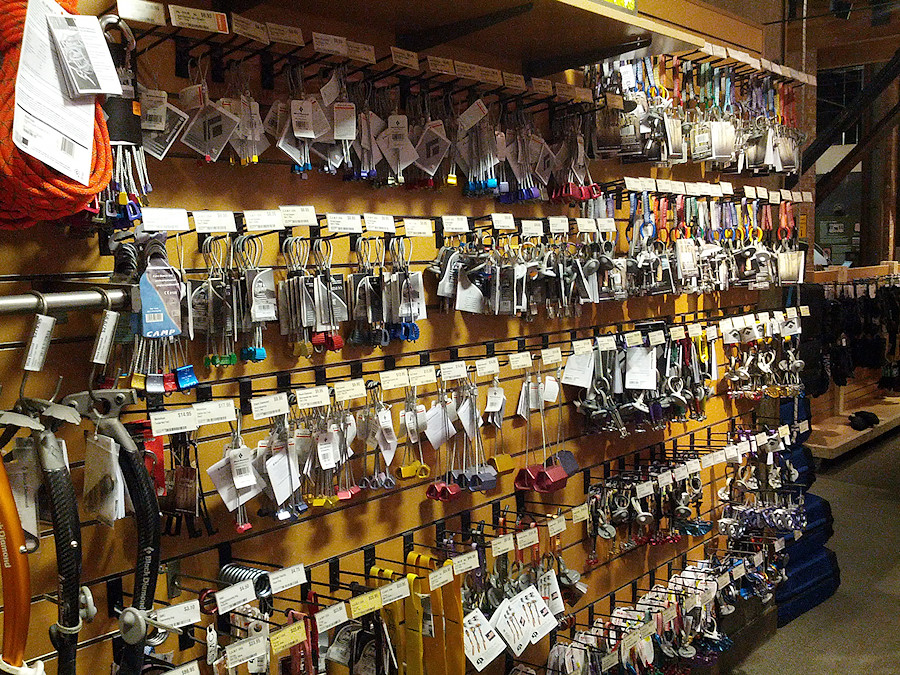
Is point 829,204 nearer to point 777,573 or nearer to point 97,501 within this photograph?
point 777,573

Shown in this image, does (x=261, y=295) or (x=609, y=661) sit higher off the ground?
(x=261, y=295)

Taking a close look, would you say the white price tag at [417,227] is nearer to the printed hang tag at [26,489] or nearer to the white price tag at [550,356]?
the white price tag at [550,356]

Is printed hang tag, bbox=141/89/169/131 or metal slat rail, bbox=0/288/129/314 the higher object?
printed hang tag, bbox=141/89/169/131

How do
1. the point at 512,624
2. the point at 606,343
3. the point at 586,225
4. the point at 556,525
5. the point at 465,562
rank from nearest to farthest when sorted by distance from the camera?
the point at 465,562 → the point at 512,624 → the point at 556,525 → the point at 586,225 → the point at 606,343

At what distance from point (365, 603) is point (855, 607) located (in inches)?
139

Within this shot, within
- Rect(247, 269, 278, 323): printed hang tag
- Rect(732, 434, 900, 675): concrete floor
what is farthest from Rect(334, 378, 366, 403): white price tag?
Rect(732, 434, 900, 675): concrete floor

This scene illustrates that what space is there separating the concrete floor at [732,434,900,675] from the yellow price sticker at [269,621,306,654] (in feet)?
8.66

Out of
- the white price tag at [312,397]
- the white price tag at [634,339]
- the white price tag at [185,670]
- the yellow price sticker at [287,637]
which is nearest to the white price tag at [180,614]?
the white price tag at [185,670]

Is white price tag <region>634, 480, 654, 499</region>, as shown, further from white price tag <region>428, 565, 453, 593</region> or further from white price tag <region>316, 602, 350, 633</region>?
white price tag <region>316, 602, 350, 633</region>

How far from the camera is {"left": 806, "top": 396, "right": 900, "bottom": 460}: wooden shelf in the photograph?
20.5ft

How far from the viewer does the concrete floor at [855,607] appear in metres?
3.83

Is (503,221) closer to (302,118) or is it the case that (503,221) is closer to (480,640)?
(302,118)

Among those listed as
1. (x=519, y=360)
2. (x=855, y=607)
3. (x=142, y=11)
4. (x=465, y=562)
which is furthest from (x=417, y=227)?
(x=855, y=607)

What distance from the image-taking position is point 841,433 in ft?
21.4
